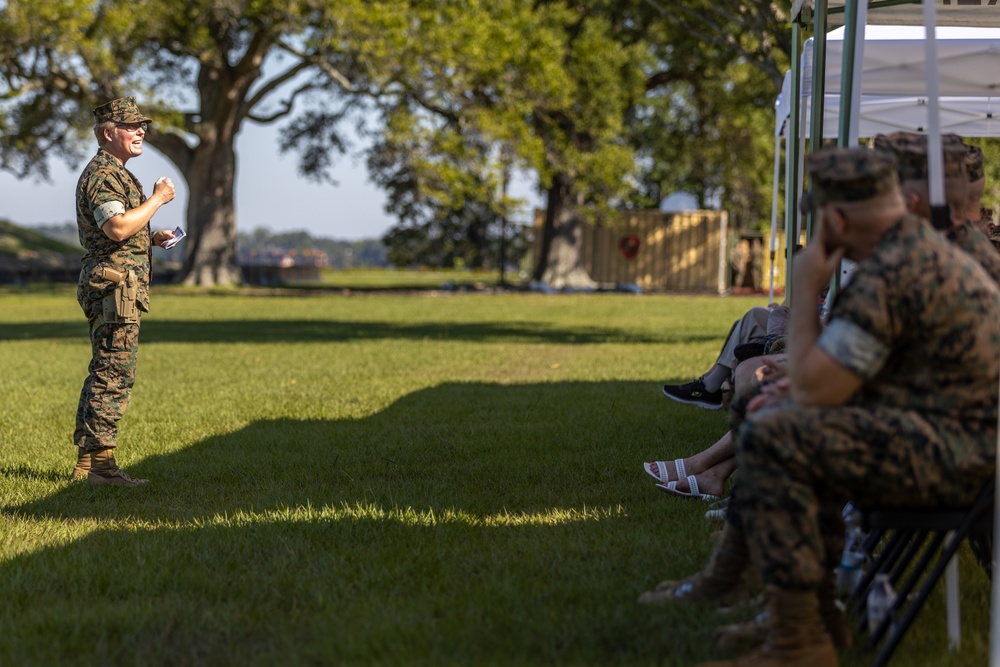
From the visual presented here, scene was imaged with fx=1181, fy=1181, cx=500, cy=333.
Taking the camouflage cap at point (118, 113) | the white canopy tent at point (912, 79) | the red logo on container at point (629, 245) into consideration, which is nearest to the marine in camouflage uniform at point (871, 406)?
the camouflage cap at point (118, 113)

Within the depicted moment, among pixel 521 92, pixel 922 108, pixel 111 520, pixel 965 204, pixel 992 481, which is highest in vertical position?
pixel 521 92

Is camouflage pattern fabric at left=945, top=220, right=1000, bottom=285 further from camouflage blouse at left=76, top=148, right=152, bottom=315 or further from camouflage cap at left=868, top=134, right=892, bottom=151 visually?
camouflage blouse at left=76, top=148, right=152, bottom=315

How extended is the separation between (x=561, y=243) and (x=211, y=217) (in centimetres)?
1087

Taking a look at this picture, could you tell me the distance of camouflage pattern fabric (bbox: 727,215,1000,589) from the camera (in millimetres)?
3090

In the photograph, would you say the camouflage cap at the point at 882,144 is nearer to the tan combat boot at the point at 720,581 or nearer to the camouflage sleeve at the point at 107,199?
the tan combat boot at the point at 720,581

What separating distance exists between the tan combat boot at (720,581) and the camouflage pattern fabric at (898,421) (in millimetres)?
554

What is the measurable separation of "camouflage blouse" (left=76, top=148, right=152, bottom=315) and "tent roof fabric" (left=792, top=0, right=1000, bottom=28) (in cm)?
453

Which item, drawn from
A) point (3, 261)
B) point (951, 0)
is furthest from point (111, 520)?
point (3, 261)

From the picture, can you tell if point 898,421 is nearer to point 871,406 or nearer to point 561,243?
point 871,406

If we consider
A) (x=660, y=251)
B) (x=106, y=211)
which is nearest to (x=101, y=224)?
(x=106, y=211)

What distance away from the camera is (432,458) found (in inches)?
278

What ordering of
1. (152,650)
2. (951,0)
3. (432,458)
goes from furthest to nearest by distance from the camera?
1. (951,0)
2. (432,458)
3. (152,650)

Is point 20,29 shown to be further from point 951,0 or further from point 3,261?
point 951,0

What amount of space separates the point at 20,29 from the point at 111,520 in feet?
77.3
